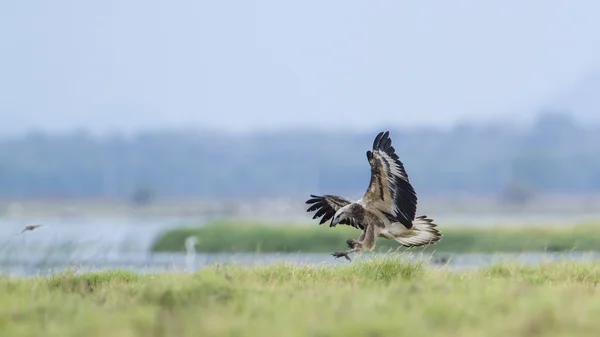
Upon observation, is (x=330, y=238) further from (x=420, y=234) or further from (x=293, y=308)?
(x=293, y=308)

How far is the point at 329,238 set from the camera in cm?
4138

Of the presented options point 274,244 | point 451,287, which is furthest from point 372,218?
point 274,244

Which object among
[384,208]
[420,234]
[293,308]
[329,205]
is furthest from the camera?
[329,205]

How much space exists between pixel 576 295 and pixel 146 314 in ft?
13.2

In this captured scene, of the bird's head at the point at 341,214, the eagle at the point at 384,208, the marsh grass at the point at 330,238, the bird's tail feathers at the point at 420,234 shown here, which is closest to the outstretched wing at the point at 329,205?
the eagle at the point at 384,208

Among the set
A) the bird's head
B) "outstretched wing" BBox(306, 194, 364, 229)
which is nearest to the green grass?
"outstretched wing" BBox(306, 194, 364, 229)

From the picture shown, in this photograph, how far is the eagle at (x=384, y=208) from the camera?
1282 centimetres

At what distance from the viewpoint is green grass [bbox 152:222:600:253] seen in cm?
3872

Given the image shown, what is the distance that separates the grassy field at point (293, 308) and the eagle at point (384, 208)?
2.67ft

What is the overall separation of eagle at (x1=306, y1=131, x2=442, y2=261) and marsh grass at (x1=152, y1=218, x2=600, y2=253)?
75.1 ft

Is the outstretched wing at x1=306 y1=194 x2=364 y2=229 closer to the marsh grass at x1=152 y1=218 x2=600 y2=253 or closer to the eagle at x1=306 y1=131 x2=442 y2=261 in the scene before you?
the eagle at x1=306 y1=131 x2=442 y2=261

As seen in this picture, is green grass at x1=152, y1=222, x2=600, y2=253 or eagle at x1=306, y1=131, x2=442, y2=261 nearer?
eagle at x1=306, y1=131, x2=442, y2=261

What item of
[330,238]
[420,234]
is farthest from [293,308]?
[330,238]

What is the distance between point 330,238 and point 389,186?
28393 millimetres
